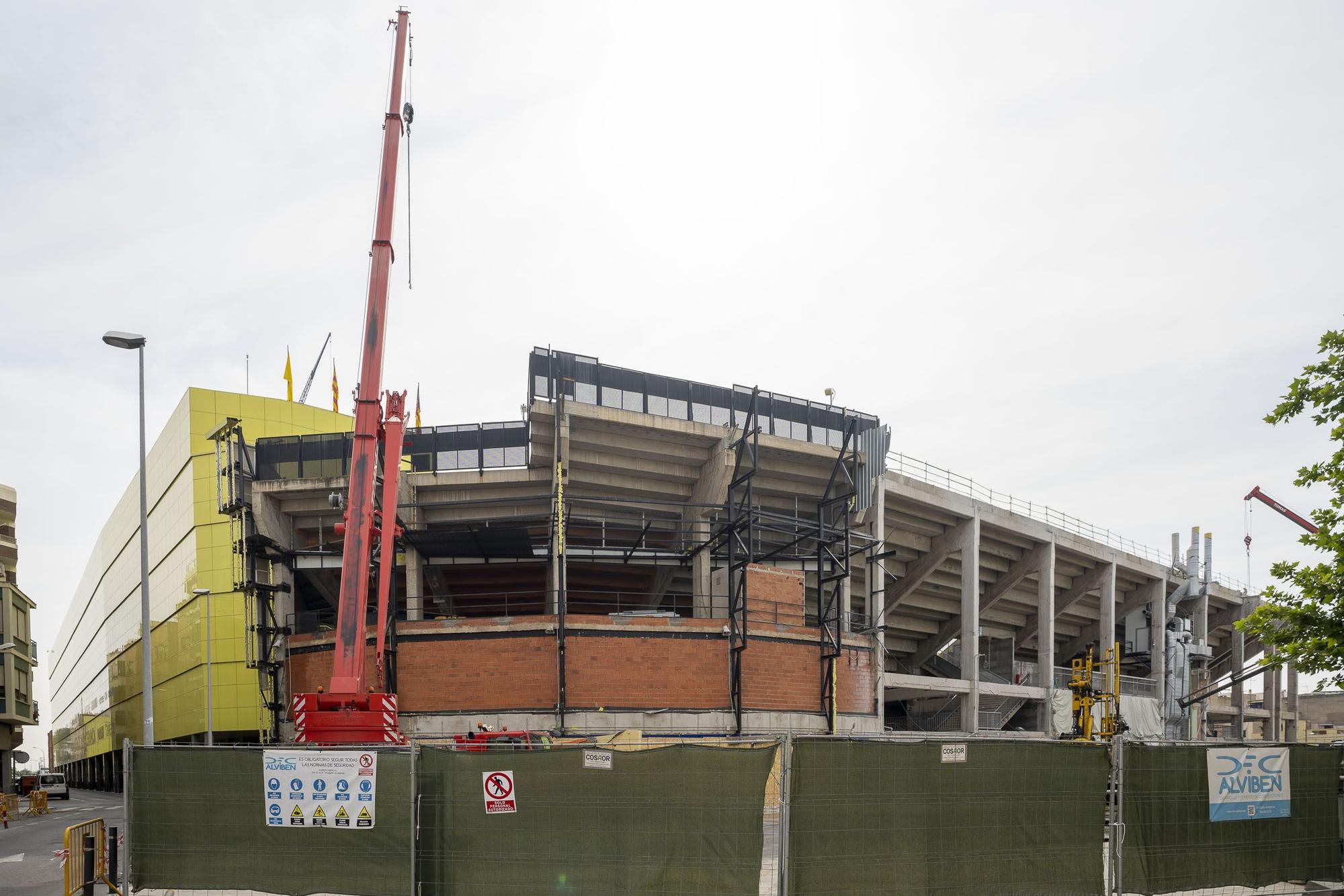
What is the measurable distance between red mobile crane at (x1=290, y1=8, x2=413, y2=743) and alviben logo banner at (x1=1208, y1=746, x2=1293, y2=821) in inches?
591

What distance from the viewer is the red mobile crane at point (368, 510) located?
2153 cm

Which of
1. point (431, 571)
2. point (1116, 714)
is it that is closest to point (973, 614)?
point (1116, 714)

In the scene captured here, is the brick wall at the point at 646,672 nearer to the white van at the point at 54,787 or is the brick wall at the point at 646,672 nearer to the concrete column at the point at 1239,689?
the white van at the point at 54,787

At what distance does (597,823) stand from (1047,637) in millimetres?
38563

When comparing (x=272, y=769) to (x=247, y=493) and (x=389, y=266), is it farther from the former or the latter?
(x=247, y=493)

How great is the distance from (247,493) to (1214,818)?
30.4 metres

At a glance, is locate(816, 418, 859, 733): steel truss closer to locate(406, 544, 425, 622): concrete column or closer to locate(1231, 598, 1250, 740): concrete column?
locate(406, 544, 425, 622): concrete column

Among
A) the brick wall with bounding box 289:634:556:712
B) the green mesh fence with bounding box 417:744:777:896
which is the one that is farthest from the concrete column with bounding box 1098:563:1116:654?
the green mesh fence with bounding box 417:744:777:896

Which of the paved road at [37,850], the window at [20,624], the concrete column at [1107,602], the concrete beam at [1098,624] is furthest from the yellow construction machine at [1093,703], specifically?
the window at [20,624]

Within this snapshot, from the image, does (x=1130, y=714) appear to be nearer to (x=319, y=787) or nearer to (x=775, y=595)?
(x=775, y=595)

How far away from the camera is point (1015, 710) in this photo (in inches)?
1796

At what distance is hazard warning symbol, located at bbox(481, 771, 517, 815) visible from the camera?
10.3 m

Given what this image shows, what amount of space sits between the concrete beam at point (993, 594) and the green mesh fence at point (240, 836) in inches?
1535

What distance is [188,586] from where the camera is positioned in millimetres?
52656
